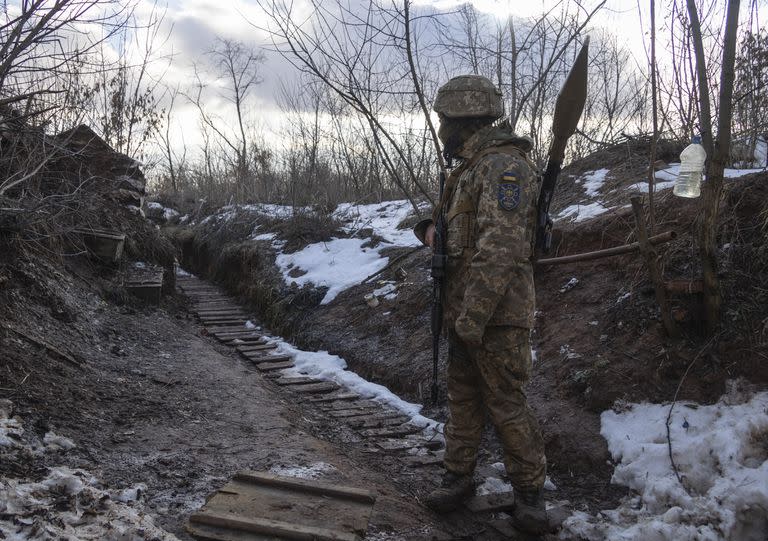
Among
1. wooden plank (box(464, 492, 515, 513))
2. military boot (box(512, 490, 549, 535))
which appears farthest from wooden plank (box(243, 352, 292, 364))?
military boot (box(512, 490, 549, 535))

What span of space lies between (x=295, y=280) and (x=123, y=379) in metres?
4.52

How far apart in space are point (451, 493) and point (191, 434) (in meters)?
1.95

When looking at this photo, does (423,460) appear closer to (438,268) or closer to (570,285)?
(438,268)

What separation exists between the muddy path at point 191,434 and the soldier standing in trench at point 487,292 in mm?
352

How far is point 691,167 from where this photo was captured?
402cm

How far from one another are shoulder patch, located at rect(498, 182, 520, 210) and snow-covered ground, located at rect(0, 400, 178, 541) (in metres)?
2.22

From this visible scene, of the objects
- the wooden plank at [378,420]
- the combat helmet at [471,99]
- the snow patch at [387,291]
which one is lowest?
the wooden plank at [378,420]

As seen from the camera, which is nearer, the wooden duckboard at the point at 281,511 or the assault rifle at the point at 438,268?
the wooden duckboard at the point at 281,511

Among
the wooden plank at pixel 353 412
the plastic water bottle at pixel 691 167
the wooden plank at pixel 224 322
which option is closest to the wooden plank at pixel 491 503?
the wooden plank at pixel 353 412

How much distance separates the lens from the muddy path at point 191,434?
10.5ft

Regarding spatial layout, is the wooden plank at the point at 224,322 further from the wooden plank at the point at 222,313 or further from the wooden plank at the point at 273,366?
the wooden plank at the point at 273,366

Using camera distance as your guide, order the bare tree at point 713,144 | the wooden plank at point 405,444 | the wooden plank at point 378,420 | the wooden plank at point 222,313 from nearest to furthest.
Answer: the bare tree at point 713,144 → the wooden plank at point 405,444 → the wooden plank at point 378,420 → the wooden plank at point 222,313

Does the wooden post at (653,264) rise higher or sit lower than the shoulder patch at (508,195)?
lower

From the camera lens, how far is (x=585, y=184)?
7.63 meters
